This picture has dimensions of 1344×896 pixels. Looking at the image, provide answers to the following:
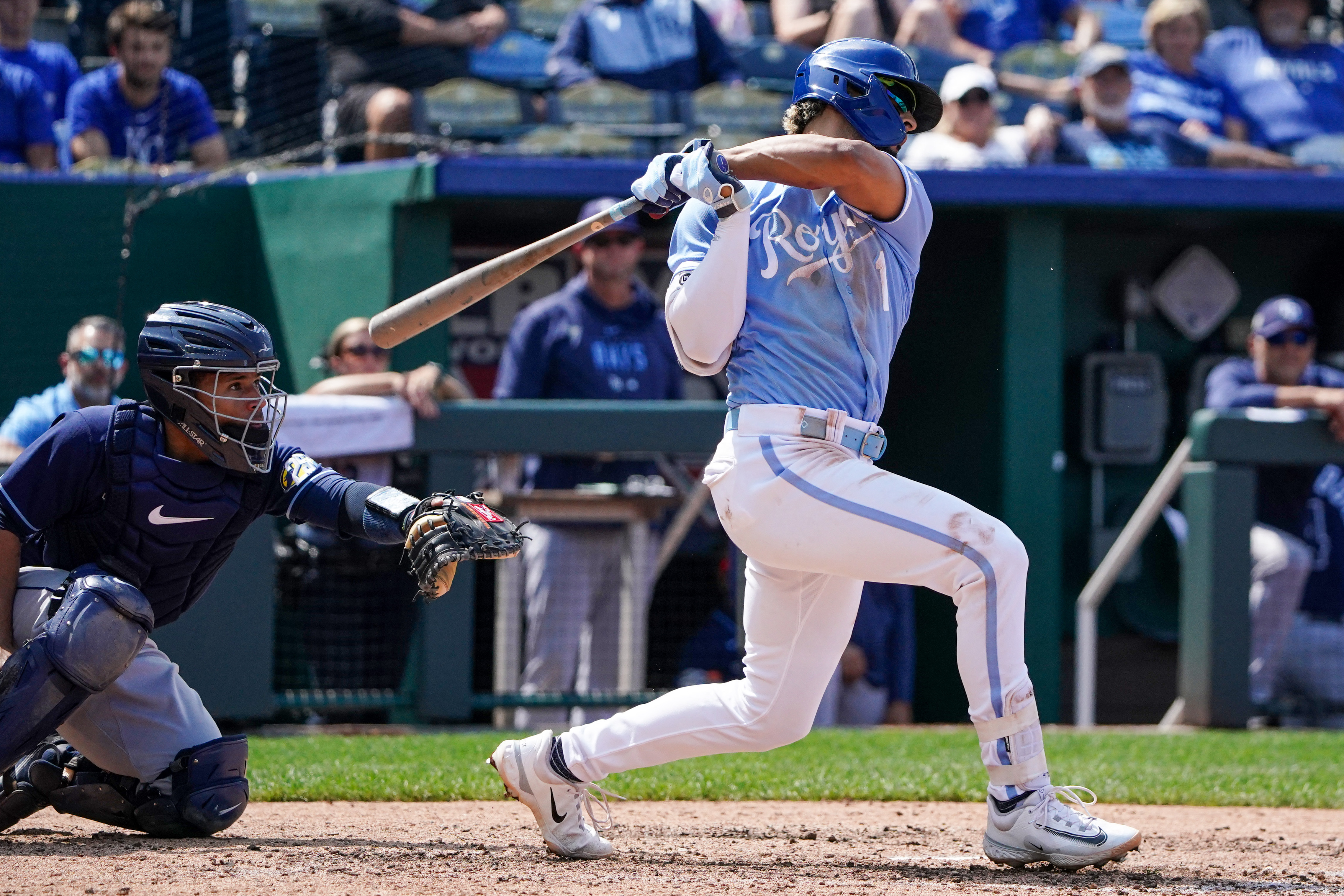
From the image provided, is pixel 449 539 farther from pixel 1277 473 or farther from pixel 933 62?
pixel 933 62

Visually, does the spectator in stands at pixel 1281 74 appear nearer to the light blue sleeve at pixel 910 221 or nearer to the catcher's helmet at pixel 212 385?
the light blue sleeve at pixel 910 221

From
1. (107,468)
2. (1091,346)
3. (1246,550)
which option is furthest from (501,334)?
(107,468)

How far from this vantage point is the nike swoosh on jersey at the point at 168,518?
3623 millimetres

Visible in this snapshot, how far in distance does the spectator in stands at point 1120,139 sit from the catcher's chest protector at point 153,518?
16.9ft

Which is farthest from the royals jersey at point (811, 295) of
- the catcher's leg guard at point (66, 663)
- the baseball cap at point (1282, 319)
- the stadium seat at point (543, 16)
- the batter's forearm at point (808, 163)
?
the stadium seat at point (543, 16)

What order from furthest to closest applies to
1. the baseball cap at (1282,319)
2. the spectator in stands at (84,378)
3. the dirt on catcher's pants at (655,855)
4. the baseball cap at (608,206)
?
the baseball cap at (1282,319), the baseball cap at (608,206), the spectator in stands at (84,378), the dirt on catcher's pants at (655,855)

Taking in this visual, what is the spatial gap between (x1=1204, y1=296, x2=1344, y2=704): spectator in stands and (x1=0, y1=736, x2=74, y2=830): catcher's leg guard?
4.60 metres

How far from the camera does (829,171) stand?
10.8 feet

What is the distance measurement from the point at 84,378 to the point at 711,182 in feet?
11.7

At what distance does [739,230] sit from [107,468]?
1430mm

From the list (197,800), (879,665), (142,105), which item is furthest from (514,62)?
(197,800)

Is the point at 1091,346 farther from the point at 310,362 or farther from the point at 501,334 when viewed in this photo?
the point at 310,362

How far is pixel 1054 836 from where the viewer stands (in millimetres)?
3305

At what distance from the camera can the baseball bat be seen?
3518 mm
